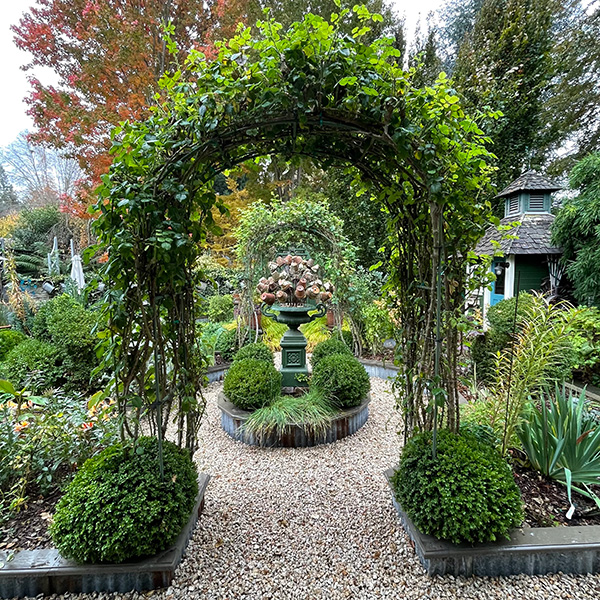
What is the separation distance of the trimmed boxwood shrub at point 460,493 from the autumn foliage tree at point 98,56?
243 inches

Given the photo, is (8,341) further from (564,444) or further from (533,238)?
(533,238)

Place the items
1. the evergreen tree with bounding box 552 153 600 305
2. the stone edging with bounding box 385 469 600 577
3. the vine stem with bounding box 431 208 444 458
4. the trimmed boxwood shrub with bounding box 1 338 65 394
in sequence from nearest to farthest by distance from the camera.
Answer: the stone edging with bounding box 385 469 600 577
the vine stem with bounding box 431 208 444 458
the trimmed boxwood shrub with bounding box 1 338 65 394
the evergreen tree with bounding box 552 153 600 305

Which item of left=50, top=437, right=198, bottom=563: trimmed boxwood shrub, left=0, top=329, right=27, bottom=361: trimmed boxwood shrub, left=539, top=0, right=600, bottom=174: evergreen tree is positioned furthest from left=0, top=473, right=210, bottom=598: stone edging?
left=539, top=0, right=600, bottom=174: evergreen tree

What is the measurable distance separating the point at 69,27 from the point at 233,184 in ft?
14.3

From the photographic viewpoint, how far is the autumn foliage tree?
17.3 ft

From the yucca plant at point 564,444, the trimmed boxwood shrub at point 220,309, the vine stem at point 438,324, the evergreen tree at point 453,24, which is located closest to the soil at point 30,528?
the vine stem at point 438,324

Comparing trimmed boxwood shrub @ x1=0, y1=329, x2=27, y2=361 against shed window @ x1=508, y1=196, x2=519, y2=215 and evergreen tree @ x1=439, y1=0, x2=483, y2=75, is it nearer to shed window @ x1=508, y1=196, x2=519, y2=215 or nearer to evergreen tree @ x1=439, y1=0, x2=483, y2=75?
shed window @ x1=508, y1=196, x2=519, y2=215

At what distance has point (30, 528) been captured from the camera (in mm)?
1616

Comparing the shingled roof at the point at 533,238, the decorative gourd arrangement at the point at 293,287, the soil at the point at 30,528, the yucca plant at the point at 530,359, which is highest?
the shingled roof at the point at 533,238

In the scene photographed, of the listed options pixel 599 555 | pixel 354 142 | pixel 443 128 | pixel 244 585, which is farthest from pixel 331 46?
pixel 599 555

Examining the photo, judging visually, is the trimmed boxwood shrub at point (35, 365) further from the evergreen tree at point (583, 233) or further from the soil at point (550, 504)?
the evergreen tree at point (583, 233)

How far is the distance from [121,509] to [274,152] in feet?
5.99

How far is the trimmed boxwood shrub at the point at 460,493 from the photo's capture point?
57.3 inches

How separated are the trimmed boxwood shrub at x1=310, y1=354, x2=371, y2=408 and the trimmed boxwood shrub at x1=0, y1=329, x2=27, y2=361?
3.73 metres
